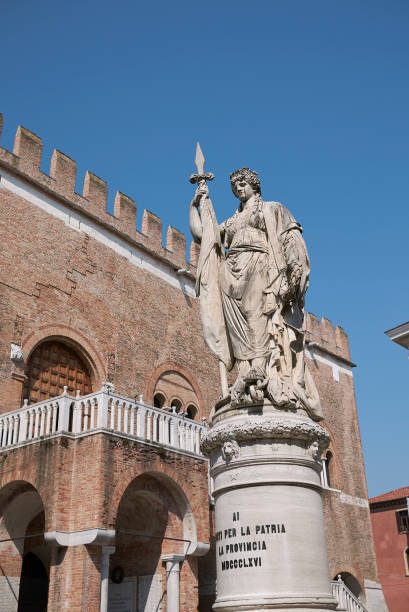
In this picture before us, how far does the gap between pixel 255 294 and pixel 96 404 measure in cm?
699

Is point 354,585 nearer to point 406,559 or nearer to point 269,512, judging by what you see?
point 406,559

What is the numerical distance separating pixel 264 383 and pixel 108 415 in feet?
23.6

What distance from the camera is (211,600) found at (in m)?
13.9

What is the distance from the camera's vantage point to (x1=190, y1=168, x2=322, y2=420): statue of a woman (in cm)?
494

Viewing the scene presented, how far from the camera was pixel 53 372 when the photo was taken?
47.1 ft

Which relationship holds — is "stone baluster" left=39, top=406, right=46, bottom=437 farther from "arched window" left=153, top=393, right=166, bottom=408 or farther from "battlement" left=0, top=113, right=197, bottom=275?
"battlement" left=0, top=113, right=197, bottom=275

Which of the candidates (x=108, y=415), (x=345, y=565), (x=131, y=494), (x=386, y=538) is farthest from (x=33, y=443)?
(x=386, y=538)

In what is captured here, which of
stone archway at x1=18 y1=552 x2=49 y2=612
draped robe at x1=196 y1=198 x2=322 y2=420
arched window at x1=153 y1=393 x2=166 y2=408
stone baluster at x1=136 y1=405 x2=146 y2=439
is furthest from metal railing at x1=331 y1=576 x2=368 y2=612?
draped robe at x1=196 y1=198 x2=322 y2=420

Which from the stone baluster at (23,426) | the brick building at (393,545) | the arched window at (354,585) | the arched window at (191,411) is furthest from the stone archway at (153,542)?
the brick building at (393,545)

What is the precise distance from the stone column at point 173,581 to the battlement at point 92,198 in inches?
333

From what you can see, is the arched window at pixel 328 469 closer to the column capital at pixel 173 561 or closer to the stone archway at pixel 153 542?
the stone archway at pixel 153 542

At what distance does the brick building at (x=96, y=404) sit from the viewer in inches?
414

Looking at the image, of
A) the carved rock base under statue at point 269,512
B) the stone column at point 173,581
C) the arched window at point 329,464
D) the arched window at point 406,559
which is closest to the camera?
the carved rock base under statue at point 269,512

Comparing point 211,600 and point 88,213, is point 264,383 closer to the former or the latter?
point 211,600
